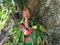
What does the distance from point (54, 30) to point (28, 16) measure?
41 centimetres

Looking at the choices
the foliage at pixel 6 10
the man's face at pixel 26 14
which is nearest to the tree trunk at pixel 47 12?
the man's face at pixel 26 14

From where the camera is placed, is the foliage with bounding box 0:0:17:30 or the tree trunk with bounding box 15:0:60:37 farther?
the foliage with bounding box 0:0:17:30

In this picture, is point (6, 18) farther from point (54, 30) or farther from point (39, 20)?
point (54, 30)

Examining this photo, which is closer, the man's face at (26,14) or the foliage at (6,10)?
the man's face at (26,14)

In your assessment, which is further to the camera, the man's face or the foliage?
the foliage

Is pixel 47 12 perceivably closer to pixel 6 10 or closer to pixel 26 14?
pixel 26 14

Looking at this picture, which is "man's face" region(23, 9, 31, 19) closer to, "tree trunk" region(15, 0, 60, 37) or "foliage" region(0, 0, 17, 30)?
"tree trunk" region(15, 0, 60, 37)

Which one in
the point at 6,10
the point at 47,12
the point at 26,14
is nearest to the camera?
the point at 26,14

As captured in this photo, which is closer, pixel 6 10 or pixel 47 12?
pixel 47 12

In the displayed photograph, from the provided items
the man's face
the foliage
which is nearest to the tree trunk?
the man's face

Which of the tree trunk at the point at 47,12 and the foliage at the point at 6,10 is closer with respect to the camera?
the tree trunk at the point at 47,12

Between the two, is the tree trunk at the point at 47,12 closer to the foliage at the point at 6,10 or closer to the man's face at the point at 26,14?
the man's face at the point at 26,14

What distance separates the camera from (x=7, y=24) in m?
2.65

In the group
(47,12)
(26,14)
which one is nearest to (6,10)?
(26,14)
